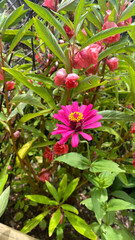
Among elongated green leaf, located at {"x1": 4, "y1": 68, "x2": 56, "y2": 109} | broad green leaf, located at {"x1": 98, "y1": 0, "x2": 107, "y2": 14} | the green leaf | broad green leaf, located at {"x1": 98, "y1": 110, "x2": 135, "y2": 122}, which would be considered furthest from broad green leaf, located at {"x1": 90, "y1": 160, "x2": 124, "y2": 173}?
broad green leaf, located at {"x1": 98, "y1": 0, "x2": 107, "y2": 14}

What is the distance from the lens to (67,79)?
489 mm

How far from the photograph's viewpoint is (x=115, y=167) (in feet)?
1.70

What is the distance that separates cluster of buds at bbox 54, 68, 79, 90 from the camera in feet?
1.59

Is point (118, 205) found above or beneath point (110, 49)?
beneath

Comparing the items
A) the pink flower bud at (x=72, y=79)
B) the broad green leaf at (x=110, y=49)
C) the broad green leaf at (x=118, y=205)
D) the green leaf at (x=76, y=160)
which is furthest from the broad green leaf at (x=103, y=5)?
the broad green leaf at (x=118, y=205)

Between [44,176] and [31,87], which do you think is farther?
[44,176]

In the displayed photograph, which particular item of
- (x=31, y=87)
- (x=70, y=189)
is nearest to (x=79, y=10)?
(x=31, y=87)

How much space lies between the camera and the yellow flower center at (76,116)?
0.54m

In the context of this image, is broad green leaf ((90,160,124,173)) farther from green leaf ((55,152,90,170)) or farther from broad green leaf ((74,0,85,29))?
broad green leaf ((74,0,85,29))

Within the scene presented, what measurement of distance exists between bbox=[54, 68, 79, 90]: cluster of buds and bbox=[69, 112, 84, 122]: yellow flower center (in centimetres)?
8

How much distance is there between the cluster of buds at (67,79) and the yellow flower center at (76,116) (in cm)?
8

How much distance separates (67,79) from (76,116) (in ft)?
0.39

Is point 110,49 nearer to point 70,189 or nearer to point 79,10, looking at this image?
point 79,10

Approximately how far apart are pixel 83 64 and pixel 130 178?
0.95 m
